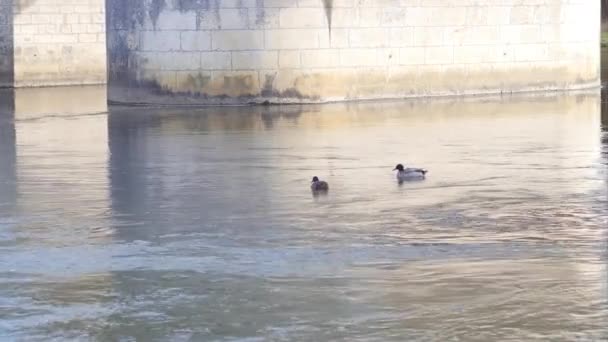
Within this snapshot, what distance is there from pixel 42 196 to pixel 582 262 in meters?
6.29

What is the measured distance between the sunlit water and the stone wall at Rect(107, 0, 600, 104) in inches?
194

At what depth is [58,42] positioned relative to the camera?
121 feet

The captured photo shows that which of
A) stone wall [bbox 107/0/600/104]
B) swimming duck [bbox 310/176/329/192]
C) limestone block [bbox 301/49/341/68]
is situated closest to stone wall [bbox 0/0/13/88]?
stone wall [bbox 107/0/600/104]

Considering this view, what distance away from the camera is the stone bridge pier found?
89.3 feet

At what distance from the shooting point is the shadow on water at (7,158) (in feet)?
48.8

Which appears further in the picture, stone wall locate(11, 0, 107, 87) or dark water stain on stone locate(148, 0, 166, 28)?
stone wall locate(11, 0, 107, 87)

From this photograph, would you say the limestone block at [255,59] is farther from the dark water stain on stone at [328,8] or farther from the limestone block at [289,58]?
the dark water stain on stone at [328,8]

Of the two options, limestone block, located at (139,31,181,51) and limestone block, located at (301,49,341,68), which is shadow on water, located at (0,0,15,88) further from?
limestone block, located at (301,49,341,68)

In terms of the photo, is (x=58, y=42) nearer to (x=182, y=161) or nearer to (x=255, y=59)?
(x=255, y=59)

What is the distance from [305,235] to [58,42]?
25.6 metres

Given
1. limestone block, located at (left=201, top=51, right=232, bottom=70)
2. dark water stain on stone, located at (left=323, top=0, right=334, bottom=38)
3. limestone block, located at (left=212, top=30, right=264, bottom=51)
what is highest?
dark water stain on stone, located at (left=323, top=0, right=334, bottom=38)

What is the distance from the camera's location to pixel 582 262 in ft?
35.6

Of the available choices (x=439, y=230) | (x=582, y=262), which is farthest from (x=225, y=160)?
(x=582, y=262)

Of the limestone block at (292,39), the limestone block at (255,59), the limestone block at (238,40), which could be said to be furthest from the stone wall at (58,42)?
the limestone block at (292,39)
